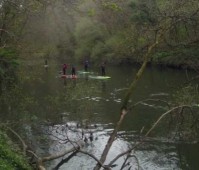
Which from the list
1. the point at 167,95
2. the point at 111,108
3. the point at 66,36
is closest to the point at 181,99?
the point at 111,108

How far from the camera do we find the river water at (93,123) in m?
20.5

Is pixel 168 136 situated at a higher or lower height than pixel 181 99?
lower

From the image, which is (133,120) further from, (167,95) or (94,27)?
(94,27)

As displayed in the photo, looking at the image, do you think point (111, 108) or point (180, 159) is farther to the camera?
point (111, 108)

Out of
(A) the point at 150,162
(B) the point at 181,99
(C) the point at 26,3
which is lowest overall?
(A) the point at 150,162

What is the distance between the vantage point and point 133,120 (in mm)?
28359

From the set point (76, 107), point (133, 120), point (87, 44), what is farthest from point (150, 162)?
point (87, 44)

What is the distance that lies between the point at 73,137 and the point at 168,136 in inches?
213

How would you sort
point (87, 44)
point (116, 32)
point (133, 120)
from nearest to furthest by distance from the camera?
1. point (133, 120)
2. point (116, 32)
3. point (87, 44)

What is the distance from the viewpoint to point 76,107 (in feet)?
105

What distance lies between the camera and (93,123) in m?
27.6

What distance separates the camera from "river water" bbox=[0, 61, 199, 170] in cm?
2055

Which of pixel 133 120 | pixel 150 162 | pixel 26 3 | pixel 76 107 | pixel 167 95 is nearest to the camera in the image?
pixel 26 3

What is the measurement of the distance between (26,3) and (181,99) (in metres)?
8.94
